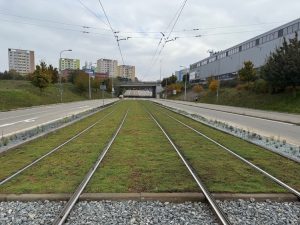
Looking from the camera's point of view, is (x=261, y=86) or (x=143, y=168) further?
(x=261, y=86)

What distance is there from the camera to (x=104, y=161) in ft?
30.8

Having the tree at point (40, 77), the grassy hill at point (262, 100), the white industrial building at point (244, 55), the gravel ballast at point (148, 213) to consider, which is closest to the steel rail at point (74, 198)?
the gravel ballast at point (148, 213)

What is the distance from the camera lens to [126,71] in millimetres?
184000

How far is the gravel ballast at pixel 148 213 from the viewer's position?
5.29 metres

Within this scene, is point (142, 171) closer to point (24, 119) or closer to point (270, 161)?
point (270, 161)

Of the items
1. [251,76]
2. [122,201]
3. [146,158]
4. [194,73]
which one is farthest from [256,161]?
[194,73]

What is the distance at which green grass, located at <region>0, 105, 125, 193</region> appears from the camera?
6.75 m

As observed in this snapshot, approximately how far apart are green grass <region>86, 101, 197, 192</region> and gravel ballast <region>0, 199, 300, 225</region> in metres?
0.76

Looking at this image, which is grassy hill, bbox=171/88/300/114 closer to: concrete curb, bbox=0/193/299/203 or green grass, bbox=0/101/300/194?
green grass, bbox=0/101/300/194

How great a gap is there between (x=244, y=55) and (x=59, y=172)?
90.2 m

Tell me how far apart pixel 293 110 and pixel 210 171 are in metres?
36.5

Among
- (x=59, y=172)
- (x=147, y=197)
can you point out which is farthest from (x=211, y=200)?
(x=59, y=172)

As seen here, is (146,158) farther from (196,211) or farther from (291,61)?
(291,61)

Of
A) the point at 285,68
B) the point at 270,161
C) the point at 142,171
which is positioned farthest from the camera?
the point at 285,68
